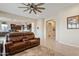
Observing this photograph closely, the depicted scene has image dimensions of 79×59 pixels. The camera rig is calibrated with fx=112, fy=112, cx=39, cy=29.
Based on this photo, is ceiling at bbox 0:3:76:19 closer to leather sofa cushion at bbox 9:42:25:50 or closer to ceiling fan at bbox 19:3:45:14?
→ ceiling fan at bbox 19:3:45:14

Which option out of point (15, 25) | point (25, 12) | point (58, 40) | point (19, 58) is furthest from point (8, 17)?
point (58, 40)

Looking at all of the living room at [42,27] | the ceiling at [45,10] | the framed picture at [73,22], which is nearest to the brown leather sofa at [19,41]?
the living room at [42,27]

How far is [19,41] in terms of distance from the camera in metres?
3.29

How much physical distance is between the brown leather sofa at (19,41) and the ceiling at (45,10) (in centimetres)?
58

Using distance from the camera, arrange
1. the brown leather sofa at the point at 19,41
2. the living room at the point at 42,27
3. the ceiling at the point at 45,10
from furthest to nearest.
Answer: the brown leather sofa at the point at 19,41
the living room at the point at 42,27
the ceiling at the point at 45,10

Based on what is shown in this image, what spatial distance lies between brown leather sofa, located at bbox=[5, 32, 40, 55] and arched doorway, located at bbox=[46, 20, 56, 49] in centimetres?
33

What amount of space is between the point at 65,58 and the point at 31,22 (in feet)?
4.49

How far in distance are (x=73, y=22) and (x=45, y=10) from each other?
2.78ft

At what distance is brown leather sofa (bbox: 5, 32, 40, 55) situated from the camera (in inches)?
128

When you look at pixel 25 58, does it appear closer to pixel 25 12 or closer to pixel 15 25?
pixel 15 25

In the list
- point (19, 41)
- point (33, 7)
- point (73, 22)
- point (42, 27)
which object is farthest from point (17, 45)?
point (73, 22)

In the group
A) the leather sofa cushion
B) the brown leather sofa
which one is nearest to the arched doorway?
the brown leather sofa

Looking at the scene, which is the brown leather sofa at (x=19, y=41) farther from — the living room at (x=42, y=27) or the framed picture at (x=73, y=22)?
the framed picture at (x=73, y=22)

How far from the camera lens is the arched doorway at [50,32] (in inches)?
131
